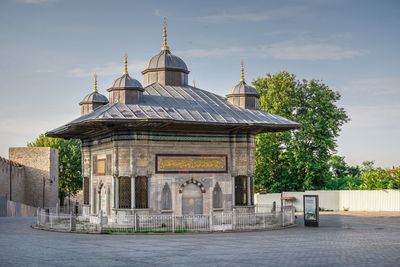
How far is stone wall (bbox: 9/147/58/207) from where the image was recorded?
2330 inches

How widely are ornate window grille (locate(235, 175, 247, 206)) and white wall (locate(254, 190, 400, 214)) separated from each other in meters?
17.8

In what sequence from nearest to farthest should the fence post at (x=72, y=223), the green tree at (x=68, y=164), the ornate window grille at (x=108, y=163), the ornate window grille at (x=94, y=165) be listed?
1. the fence post at (x=72, y=223)
2. the ornate window grille at (x=108, y=163)
3. the ornate window grille at (x=94, y=165)
4. the green tree at (x=68, y=164)

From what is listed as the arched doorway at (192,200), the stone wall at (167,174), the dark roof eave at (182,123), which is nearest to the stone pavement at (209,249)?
the stone wall at (167,174)

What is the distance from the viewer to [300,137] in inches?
1882

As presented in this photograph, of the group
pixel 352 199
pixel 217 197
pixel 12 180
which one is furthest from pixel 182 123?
pixel 12 180

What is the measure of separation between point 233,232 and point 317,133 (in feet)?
75.7

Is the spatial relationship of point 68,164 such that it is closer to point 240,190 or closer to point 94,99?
point 94,99

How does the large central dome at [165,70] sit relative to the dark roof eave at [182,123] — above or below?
above

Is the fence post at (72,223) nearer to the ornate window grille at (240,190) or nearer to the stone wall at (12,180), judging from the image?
the ornate window grille at (240,190)

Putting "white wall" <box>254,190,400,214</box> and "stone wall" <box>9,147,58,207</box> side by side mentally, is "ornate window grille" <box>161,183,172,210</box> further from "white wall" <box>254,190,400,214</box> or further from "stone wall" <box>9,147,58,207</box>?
"stone wall" <box>9,147,58,207</box>

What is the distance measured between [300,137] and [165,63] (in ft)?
54.6

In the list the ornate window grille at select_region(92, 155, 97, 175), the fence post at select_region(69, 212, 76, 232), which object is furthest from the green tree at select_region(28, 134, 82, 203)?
the fence post at select_region(69, 212, 76, 232)

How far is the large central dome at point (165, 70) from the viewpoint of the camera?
3469 centimetres

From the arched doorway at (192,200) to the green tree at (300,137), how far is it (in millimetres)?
18650
